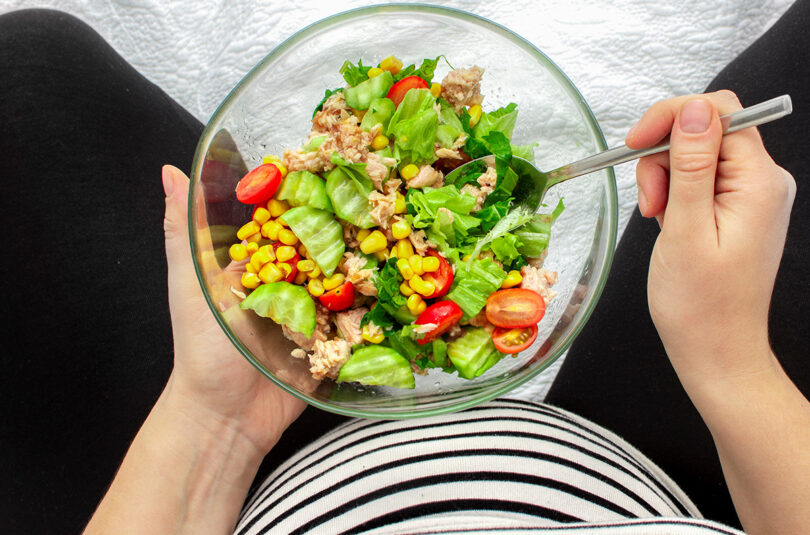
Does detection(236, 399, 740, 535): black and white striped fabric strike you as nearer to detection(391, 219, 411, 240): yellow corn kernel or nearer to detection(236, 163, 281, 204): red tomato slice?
detection(391, 219, 411, 240): yellow corn kernel

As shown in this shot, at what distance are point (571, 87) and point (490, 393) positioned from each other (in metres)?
0.72

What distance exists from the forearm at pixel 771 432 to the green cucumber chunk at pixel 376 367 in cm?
67

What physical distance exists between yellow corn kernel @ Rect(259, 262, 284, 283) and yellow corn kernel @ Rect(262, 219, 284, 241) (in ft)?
0.20

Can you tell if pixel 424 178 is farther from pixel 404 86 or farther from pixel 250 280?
pixel 250 280

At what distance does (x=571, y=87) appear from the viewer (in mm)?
1302

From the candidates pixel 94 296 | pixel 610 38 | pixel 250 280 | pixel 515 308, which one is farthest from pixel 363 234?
pixel 610 38

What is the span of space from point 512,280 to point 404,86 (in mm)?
479

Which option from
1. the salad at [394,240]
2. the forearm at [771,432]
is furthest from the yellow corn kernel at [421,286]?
the forearm at [771,432]

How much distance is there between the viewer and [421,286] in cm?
117

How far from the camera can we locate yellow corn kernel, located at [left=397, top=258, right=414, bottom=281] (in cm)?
117

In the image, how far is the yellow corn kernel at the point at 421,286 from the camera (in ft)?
3.82

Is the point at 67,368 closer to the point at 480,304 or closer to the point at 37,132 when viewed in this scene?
the point at 37,132

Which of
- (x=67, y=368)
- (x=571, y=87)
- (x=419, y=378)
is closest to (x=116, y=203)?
(x=67, y=368)

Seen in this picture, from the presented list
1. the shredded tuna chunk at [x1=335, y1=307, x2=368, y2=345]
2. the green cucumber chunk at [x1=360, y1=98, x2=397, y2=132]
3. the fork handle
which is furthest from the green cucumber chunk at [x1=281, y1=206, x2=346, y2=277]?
the fork handle
